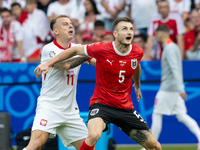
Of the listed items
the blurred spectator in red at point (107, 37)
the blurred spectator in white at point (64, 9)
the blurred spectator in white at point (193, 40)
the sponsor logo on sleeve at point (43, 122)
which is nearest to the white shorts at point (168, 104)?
the blurred spectator in white at point (193, 40)

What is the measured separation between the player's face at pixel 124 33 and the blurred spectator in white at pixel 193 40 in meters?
4.49

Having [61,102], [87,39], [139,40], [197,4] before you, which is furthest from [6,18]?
[61,102]

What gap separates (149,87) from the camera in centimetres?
848

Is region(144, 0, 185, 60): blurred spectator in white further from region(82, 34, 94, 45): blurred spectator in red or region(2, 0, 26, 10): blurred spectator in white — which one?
region(2, 0, 26, 10): blurred spectator in white

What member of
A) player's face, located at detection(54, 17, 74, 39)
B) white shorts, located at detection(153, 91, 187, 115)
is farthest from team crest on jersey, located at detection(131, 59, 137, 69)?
white shorts, located at detection(153, 91, 187, 115)

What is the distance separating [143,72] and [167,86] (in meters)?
1.15

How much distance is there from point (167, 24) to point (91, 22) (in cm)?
202

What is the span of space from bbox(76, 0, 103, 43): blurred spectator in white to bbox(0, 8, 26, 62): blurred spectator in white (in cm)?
157

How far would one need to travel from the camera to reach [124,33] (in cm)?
462

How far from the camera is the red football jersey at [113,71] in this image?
4645 mm

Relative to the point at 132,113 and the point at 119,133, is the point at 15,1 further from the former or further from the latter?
the point at 132,113

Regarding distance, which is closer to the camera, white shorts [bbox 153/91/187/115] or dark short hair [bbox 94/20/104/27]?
white shorts [bbox 153/91/187/115]

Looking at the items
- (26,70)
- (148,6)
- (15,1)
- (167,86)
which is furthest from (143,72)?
(15,1)

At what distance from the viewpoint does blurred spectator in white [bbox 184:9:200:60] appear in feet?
28.7
